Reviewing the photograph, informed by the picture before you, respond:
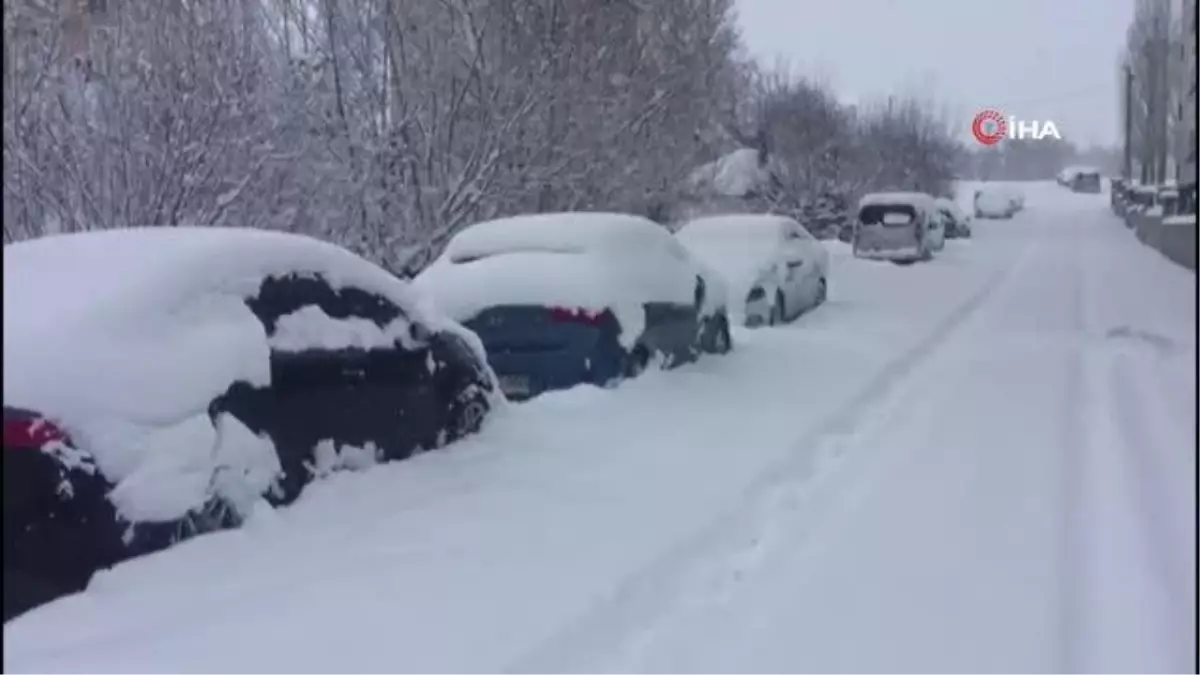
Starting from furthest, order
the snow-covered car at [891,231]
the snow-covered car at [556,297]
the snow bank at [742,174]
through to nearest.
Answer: the snow bank at [742,174]
the snow-covered car at [891,231]
the snow-covered car at [556,297]

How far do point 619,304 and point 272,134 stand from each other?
5663 millimetres

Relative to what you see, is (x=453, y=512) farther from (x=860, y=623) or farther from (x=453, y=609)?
(x=860, y=623)

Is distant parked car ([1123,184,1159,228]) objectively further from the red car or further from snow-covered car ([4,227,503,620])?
the red car

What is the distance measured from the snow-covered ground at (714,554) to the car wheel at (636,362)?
0.13m

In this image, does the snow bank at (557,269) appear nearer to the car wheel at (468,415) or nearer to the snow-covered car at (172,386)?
the car wheel at (468,415)

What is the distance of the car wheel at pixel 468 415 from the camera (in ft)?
30.0

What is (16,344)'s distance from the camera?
222 inches

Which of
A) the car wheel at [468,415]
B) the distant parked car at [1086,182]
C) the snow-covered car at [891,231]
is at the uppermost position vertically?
the car wheel at [468,415]

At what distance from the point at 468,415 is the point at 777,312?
31.9 ft

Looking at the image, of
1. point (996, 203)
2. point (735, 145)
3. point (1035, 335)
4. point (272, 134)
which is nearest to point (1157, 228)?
point (735, 145)

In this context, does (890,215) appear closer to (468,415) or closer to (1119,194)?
(468,415)

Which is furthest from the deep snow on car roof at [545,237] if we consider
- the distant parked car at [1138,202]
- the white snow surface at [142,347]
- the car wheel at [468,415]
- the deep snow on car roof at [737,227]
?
the distant parked car at [1138,202]

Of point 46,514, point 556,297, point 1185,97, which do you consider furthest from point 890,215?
point 46,514

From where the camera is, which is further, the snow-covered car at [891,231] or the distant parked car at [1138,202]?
the distant parked car at [1138,202]
